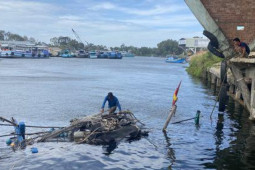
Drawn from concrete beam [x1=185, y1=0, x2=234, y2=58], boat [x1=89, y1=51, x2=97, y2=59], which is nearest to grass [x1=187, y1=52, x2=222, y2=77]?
concrete beam [x1=185, y1=0, x2=234, y2=58]

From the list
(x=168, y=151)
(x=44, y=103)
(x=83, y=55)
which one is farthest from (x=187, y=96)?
(x=83, y=55)

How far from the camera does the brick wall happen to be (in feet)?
57.6

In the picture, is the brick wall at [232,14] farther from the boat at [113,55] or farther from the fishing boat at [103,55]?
the boat at [113,55]

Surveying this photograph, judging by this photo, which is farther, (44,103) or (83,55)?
(83,55)

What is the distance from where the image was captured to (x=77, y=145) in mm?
15453

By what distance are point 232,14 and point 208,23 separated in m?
1.48

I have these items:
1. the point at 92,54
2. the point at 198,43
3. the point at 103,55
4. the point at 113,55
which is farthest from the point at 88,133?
the point at 113,55

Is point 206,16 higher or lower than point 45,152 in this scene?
higher

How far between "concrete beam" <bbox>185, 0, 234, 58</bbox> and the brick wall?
309 mm

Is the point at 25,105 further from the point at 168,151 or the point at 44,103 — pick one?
the point at 168,151

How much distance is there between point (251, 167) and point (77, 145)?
783 cm

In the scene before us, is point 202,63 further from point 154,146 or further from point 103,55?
point 103,55

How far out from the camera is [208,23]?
1744 cm

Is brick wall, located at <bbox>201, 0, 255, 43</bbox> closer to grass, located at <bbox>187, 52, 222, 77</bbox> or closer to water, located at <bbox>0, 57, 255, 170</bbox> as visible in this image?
water, located at <bbox>0, 57, 255, 170</bbox>
